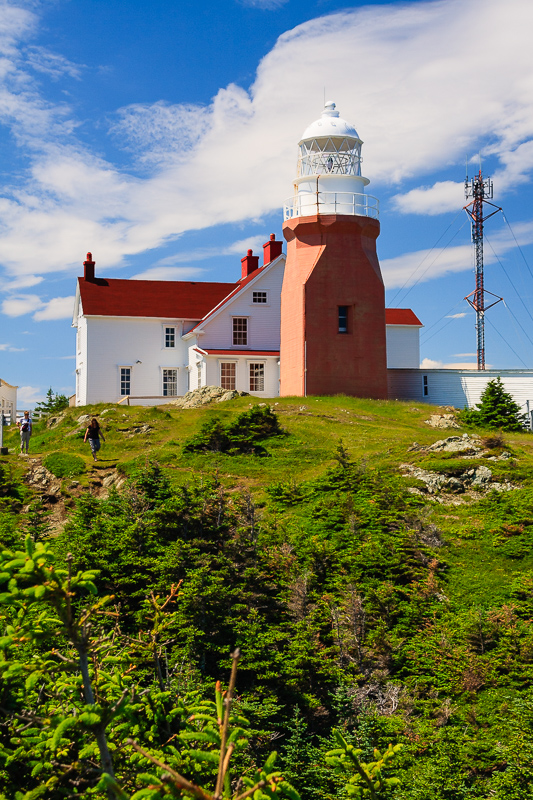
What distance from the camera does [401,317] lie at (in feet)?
136

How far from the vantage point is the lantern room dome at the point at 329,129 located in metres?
30.1

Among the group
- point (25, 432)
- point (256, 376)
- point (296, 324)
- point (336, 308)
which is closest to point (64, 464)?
point (25, 432)

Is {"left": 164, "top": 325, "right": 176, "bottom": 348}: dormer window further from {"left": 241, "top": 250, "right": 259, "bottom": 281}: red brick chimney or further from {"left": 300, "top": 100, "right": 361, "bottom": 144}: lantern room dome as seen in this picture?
{"left": 300, "top": 100, "right": 361, "bottom": 144}: lantern room dome

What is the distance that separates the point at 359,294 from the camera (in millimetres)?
30938

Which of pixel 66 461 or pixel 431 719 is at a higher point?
pixel 66 461

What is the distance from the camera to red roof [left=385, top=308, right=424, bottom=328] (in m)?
40.7

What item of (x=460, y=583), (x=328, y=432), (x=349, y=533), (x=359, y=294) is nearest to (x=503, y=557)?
(x=460, y=583)

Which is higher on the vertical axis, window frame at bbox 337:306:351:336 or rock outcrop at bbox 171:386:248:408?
window frame at bbox 337:306:351:336

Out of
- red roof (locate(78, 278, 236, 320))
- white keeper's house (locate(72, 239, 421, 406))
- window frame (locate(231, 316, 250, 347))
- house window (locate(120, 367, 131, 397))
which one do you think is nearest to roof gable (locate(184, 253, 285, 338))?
white keeper's house (locate(72, 239, 421, 406))

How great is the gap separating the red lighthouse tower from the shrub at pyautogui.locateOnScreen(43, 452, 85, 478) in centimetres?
1223

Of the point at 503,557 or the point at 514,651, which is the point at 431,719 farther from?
the point at 503,557

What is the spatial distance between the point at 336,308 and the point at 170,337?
10942mm

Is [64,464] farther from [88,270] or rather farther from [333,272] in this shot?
[88,270]

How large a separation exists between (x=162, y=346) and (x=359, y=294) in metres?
11.8
